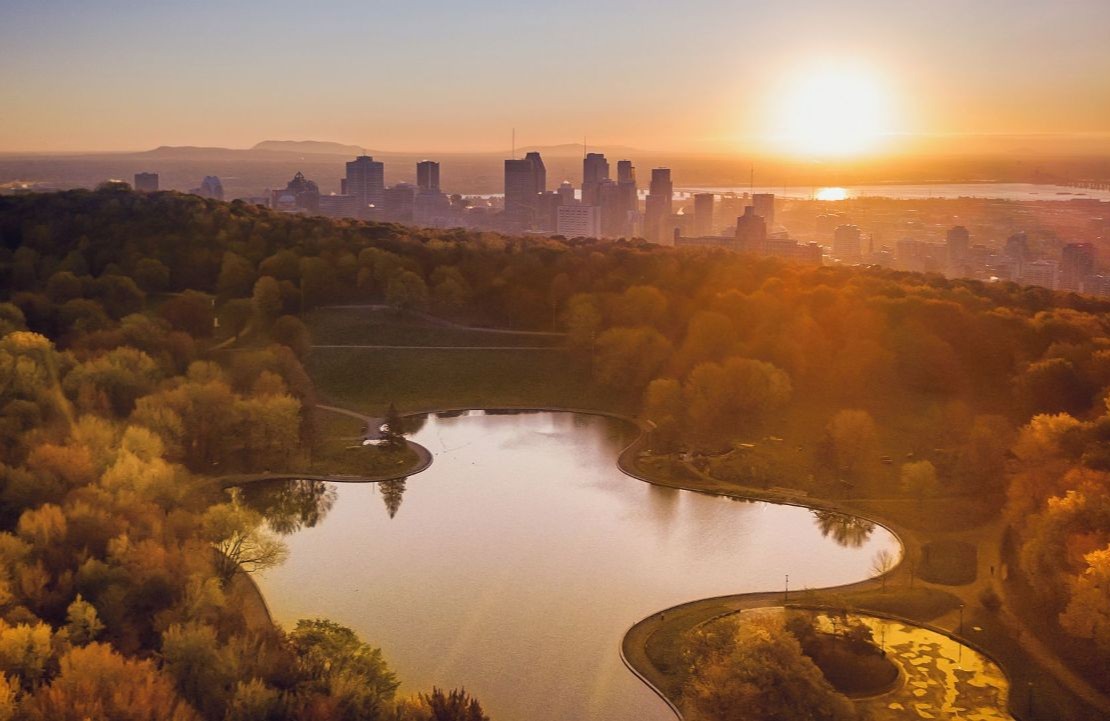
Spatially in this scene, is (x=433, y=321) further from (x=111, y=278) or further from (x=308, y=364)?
(x=111, y=278)

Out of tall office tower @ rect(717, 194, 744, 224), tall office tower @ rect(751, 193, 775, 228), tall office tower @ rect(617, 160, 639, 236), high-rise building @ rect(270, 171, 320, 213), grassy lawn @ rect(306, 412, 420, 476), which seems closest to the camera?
grassy lawn @ rect(306, 412, 420, 476)

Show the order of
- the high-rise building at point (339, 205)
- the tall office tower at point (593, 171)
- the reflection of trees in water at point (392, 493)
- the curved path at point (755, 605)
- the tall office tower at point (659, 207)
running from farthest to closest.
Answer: the tall office tower at point (593, 171)
the high-rise building at point (339, 205)
the tall office tower at point (659, 207)
the reflection of trees in water at point (392, 493)
the curved path at point (755, 605)

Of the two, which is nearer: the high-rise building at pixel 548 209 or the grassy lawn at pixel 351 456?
the grassy lawn at pixel 351 456

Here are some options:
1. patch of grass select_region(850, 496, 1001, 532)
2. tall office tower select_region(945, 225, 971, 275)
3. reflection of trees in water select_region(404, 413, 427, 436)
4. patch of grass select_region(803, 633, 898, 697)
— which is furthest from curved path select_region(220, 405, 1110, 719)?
tall office tower select_region(945, 225, 971, 275)

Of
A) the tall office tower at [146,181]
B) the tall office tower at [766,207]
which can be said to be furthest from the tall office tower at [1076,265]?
the tall office tower at [146,181]

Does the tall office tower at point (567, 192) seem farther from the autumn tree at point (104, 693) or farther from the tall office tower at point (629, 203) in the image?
the autumn tree at point (104, 693)

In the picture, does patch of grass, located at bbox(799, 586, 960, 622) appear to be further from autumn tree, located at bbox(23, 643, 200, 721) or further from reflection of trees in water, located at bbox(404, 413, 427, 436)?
reflection of trees in water, located at bbox(404, 413, 427, 436)

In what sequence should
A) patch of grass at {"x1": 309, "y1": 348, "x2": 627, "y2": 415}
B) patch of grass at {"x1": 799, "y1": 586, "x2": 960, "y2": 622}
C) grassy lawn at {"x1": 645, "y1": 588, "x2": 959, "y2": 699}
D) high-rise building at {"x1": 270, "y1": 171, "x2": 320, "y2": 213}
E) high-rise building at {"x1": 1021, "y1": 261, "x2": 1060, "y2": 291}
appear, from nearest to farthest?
1. grassy lawn at {"x1": 645, "y1": 588, "x2": 959, "y2": 699}
2. patch of grass at {"x1": 799, "y1": 586, "x2": 960, "y2": 622}
3. patch of grass at {"x1": 309, "y1": 348, "x2": 627, "y2": 415}
4. high-rise building at {"x1": 1021, "y1": 261, "x2": 1060, "y2": 291}
5. high-rise building at {"x1": 270, "y1": 171, "x2": 320, "y2": 213}
